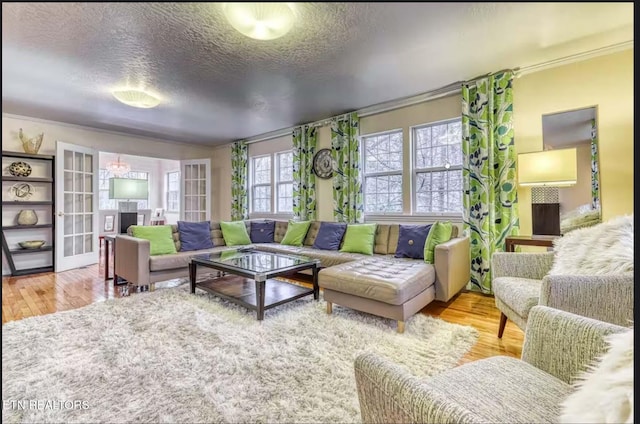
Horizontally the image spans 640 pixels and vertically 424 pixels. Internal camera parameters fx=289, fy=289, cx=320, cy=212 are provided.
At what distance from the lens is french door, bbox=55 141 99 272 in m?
4.47

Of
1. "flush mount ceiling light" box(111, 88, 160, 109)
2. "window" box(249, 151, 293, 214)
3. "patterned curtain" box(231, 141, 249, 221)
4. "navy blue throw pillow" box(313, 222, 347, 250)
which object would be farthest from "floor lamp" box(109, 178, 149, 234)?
"navy blue throw pillow" box(313, 222, 347, 250)

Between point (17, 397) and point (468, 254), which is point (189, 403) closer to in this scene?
point (17, 397)

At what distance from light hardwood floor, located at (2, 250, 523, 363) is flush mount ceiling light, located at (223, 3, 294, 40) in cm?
255

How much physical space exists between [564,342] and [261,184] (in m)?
5.38

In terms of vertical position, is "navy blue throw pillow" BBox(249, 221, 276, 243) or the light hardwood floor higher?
"navy blue throw pillow" BBox(249, 221, 276, 243)

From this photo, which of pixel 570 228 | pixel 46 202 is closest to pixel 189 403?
pixel 570 228

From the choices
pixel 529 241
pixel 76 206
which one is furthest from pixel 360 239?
pixel 76 206

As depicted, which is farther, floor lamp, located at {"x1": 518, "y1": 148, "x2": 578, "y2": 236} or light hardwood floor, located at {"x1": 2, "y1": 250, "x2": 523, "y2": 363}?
floor lamp, located at {"x1": 518, "y1": 148, "x2": 578, "y2": 236}

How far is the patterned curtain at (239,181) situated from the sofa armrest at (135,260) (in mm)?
2674

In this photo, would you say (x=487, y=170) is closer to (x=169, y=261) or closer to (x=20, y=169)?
(x=169, y=261)

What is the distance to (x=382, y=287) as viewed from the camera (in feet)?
7.26

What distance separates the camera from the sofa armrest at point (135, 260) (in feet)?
10.4

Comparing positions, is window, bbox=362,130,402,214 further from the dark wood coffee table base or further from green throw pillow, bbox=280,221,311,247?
the dark wood coffee table base

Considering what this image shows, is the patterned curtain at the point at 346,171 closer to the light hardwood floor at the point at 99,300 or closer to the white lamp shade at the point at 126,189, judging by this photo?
the light hardwood floor at the point at 99,300
